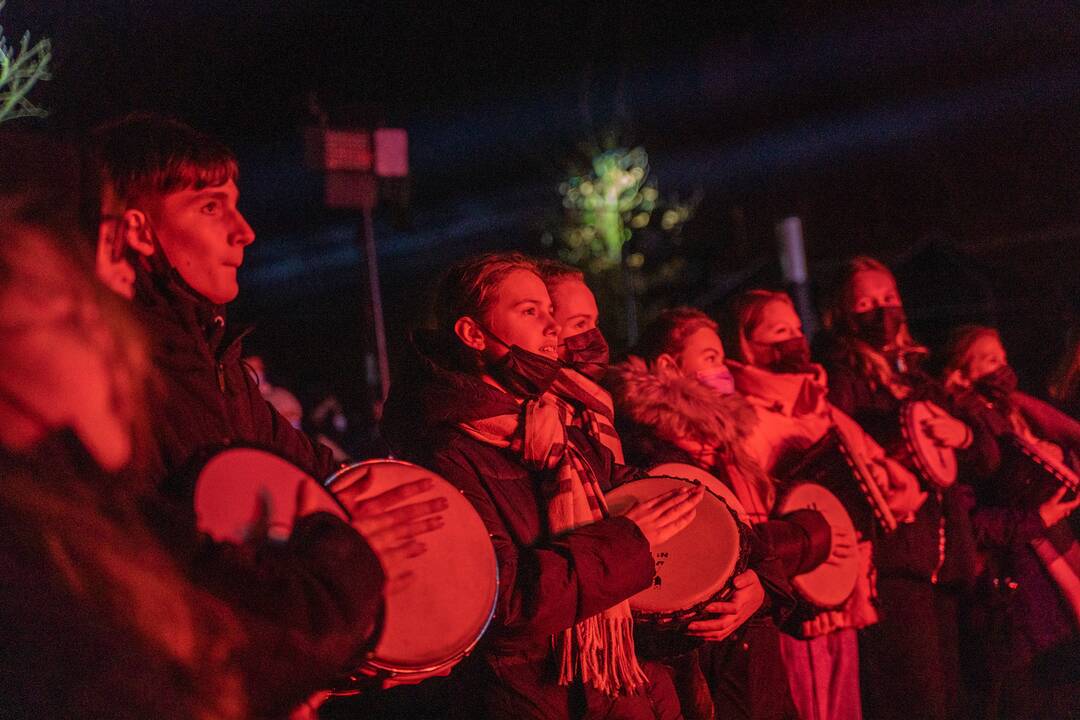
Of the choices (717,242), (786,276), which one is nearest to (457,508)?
(786,276)

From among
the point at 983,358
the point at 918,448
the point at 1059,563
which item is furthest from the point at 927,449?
the point at 1059,563

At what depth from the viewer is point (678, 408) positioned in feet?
13.4

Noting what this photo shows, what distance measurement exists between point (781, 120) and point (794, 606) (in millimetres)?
19766

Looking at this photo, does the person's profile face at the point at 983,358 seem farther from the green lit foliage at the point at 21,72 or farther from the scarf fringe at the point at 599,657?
the green lit foliage at the point at 21,72

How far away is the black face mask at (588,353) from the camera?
3977 millimetres

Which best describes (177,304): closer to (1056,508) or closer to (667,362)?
(667,362)

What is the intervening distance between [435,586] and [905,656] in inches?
140

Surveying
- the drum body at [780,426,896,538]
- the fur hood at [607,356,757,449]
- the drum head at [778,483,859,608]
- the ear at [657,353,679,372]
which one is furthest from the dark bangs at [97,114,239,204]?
the drum body at [780,426,896,538]

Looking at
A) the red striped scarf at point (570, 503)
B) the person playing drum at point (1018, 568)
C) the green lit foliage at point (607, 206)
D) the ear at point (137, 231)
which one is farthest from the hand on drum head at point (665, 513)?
the green lit foliage at point (607, 206)

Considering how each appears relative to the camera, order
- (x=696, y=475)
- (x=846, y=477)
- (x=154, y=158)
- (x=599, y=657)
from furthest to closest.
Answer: (x=846, y=477) → (x=696, y=475) → (x=599, y=657) → (x=154, y=158)

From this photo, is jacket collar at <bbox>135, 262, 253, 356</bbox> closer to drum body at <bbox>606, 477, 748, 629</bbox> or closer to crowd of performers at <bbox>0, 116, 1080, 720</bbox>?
crowd of performers at <bbox>0, 116, 1080, 720</bbox>

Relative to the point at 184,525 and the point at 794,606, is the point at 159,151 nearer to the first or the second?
the point at 184,525

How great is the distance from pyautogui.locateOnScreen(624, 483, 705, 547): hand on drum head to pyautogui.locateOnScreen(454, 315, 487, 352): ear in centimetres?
71

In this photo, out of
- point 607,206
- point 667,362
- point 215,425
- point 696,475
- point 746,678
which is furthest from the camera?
point 607,206
